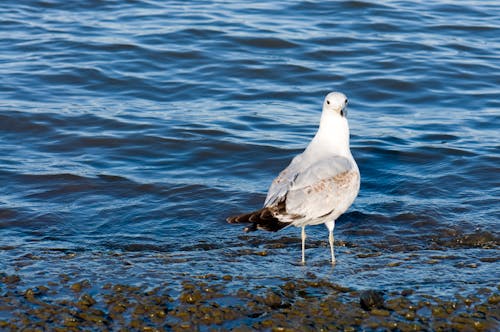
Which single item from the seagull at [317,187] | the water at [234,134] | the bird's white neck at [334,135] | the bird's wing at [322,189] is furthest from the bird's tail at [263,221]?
the bird's white neck at [334,135]

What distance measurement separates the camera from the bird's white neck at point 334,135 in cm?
728

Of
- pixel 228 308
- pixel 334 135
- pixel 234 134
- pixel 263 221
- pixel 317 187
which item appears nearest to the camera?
pixel 228 308

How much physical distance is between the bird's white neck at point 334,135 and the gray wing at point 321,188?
0.23 m

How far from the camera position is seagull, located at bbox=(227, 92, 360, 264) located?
21.4 feet

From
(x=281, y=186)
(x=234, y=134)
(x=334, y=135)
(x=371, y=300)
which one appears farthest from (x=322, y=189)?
(x=234, y=134)

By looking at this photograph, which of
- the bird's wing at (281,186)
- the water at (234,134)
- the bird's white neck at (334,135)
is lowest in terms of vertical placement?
the water at (234,134)

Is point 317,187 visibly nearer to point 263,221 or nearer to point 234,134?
point 263,221

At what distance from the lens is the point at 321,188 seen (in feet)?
22.2

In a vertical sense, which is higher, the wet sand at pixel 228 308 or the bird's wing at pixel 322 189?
the bird's wing at pixel 322 189

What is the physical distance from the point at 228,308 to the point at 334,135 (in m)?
2.13

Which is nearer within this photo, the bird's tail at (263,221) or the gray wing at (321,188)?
the bird's tail at (263,221)

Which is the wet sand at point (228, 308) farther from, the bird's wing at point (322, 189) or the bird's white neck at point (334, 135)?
the bird's white neck at point (334, 135)

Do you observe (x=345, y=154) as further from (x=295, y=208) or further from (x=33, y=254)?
(x=33, y=254)

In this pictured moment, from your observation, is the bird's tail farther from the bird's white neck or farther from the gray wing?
the bird's white neck
